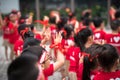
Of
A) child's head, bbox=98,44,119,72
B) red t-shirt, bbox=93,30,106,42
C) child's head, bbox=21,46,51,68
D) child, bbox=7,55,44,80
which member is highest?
child, bbox=7,55,44,80

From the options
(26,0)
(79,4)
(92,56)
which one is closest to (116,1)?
(79,4)

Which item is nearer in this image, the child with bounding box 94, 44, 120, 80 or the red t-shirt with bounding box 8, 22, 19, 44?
the child with bounding box 94, 44, 120, 80

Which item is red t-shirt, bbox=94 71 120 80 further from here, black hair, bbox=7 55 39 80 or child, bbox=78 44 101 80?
black hair, bbox=7 55 39 80

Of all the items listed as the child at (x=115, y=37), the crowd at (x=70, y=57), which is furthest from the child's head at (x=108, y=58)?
the child at (x=115, y=37)

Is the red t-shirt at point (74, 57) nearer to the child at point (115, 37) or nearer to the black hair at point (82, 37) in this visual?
the black hair at point (82, 37)

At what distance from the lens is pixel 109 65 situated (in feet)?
14.1

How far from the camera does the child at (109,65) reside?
431 cm

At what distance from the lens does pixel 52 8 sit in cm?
1603

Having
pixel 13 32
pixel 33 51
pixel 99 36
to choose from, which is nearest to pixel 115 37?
pixel 99 36

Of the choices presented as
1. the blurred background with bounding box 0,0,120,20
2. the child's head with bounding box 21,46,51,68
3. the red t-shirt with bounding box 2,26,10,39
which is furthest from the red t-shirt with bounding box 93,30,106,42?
the blurred background with bounding box 0,0,120,20

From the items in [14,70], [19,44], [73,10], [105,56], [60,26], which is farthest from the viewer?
[73,10]

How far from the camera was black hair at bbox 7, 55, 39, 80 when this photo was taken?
9.21 feet

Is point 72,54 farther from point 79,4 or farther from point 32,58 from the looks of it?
point 79,4

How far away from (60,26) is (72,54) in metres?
3.41
